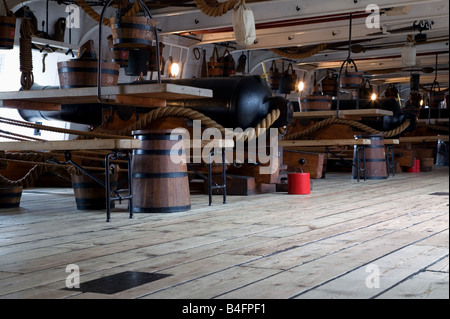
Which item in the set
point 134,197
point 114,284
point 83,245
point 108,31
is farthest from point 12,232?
point 108,31

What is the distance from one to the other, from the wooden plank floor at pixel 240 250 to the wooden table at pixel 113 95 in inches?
29.1

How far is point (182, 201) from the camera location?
4.40 m

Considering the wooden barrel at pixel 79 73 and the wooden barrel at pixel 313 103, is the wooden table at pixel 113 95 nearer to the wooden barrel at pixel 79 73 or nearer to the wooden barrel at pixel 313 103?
the wooden barrel at pixel 79 73

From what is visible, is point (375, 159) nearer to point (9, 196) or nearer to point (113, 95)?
point (113, 95)

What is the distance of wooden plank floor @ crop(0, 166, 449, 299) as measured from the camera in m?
2.02

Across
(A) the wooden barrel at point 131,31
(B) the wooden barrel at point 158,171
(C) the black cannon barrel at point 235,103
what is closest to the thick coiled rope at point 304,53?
(C) the black cannon barrel at point 235,103

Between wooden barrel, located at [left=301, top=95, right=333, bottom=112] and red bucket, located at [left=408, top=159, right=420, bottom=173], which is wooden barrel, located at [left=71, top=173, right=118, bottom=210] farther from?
red bucket, located at [left=408, top=159, right=420, bottom=173]

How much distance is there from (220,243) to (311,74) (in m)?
13.3

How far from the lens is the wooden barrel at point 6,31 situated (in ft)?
21.5

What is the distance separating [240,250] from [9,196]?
260 cm

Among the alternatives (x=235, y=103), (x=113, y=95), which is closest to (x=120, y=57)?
(x=235, y=103)

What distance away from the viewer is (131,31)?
4352mm

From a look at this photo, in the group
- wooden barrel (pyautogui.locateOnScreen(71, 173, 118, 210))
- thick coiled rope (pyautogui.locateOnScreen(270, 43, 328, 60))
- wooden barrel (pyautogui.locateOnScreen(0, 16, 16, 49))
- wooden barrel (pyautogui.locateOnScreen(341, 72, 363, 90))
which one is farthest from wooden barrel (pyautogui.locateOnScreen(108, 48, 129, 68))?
thick coiled rope (pyautogui.locateOnScreen(270, 43, 328, 60))
